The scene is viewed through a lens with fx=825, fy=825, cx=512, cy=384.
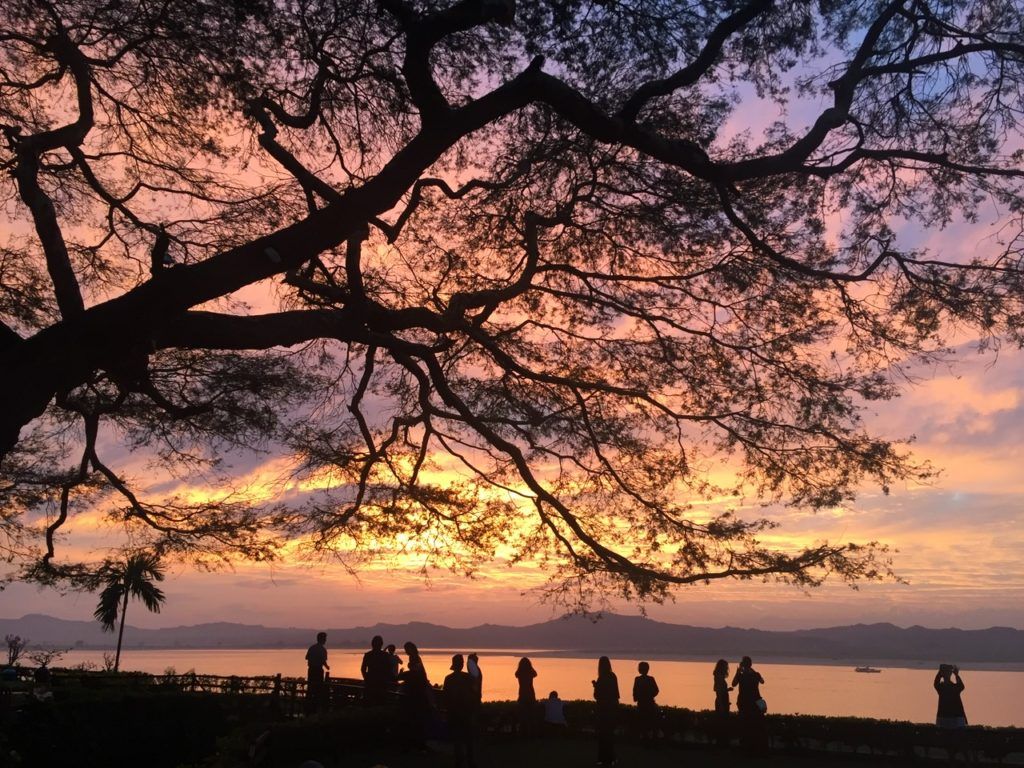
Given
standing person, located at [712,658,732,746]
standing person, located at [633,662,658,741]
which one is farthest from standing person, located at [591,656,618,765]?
standing person, located at [712,658,732,746]

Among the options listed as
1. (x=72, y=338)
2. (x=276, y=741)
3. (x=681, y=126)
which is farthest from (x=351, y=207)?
(x=276, y=741)

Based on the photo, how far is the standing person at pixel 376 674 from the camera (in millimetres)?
12852

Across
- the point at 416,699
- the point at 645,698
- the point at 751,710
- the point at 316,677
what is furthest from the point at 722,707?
the point at 316,677

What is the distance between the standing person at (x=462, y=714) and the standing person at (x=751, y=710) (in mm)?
4236

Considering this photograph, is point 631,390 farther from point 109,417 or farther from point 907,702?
point 907,702

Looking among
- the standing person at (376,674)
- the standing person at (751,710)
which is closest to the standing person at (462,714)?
the standing person at (376,674)

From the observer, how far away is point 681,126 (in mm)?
8711

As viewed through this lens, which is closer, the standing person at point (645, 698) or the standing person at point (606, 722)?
the standing person at point (606, 722)

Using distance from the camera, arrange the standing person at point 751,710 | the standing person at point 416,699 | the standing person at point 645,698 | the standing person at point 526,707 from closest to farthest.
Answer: the standing person at point 416,699 < the standing person at point 751,710 < the standing person at point 645,698 < the standing person at point 526,707

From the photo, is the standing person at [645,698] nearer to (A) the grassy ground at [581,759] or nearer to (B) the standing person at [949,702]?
(A) the grassy ground at [581,759]

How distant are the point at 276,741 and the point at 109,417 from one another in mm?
4634

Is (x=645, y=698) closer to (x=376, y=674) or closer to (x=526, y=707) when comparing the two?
(x=526, y=707)

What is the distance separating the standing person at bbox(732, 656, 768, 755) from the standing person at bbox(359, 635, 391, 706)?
5.39 m

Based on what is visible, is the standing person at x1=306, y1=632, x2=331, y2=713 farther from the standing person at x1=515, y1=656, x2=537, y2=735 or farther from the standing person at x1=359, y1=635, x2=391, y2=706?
the standing person at x1=515, y1=656, x2=537, y2=735
